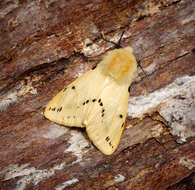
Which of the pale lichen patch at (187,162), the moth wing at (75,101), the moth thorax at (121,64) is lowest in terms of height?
the pale lichen patch at (187,162)

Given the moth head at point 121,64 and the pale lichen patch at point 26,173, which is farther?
the pale lichen patch at point 26,173

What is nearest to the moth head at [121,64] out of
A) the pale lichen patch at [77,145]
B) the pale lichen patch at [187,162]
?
the pale lichen patch at [77,145]

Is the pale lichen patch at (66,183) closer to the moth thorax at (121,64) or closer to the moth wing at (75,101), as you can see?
the moth wing at (75,101)

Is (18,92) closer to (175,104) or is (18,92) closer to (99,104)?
(99,104)

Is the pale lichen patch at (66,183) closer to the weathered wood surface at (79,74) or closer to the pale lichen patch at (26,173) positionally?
the weathered wood surface at (79,74)

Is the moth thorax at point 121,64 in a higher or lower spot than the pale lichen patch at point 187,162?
higher

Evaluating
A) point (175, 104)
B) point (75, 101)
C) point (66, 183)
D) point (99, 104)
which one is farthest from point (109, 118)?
point (66, 183)

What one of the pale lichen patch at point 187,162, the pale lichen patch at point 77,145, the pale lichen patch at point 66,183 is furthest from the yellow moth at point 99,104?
the pale lichen patch at point 187,162

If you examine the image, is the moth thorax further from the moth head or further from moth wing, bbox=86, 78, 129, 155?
moth wing, bbox=86, 78, 129, 155
